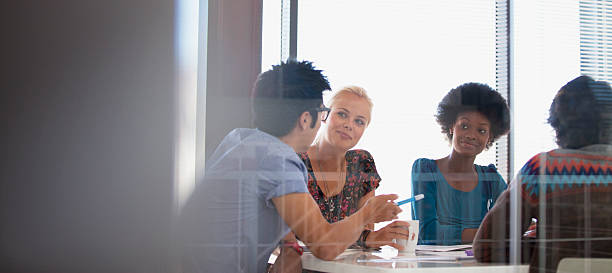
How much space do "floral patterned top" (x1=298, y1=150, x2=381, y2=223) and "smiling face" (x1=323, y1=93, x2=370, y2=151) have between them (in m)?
0.04

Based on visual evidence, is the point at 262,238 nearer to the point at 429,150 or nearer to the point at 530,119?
the point at 429,150

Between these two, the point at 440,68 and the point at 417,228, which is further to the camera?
the point at 440,68

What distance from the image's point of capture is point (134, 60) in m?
1.33

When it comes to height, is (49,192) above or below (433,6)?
below

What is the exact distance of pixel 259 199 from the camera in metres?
1.34

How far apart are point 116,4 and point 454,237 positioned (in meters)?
1.09

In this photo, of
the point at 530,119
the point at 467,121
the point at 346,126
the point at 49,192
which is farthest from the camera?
the point at 530,119

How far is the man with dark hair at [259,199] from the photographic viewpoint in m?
1.33

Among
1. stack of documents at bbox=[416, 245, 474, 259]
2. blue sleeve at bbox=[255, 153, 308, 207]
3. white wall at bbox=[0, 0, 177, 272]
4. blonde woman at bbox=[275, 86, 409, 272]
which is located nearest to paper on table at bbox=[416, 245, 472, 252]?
stack of documents at bbox=[416, 245, 474, 259]

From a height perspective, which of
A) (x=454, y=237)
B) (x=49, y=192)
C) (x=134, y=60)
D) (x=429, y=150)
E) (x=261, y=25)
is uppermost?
(x=261, y=25)

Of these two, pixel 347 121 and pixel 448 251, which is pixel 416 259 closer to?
pixel 448 251

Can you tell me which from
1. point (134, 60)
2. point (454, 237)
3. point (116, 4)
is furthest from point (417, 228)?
point (116, 4)

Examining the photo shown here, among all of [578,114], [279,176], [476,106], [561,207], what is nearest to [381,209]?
[279,176]

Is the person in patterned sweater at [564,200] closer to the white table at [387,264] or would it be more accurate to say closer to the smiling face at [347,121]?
the white table at [387,264]
